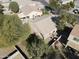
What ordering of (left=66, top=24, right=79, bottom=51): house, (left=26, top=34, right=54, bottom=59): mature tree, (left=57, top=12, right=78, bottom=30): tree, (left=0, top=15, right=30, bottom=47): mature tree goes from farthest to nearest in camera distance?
1. (left=57, top=12, right=78, bottom=30): tree
2. (left=66, top=24, right=79, bottom=51): house
3. (left=0, top=15, right=30, bottom=47): mature tree
4. (left=26, top=34, right=54, bottom=59): mature tree

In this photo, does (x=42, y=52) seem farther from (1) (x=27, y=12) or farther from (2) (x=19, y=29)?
(1) (x=27, y=12)

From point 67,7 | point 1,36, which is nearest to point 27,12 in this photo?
point 67,7

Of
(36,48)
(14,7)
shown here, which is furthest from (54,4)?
(36,48)

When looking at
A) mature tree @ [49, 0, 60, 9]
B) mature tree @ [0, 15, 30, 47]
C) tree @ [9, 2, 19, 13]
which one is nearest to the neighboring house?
tree @ [9, 2, 19, 13]

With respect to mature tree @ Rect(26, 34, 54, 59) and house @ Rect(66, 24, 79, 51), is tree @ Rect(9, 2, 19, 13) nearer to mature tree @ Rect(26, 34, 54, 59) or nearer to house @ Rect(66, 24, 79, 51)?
mature tree @ Rect(26, 34, 54, 59)

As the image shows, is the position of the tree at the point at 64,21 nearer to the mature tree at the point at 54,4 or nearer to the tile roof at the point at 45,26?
the tile roof at the point at 45,26

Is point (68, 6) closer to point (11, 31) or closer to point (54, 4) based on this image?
point (54, 4)
